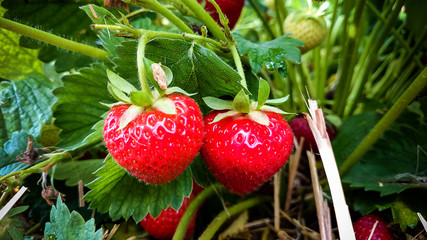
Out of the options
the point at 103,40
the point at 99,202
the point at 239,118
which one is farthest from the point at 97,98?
the point at 239,118

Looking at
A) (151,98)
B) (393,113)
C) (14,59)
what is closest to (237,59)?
(151,98)

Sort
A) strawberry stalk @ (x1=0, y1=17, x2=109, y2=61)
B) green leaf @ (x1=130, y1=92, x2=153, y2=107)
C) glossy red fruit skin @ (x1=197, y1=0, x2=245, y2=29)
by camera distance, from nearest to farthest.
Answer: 1. green leaf @ (x1=130, y1=92, x2=153, y2=107)
2. strawberry stalk @ (x1=0, y1=17, x2=109, y2=61)
3. glossy red fruit skin @ (x1=197, y1=0, x2=245, y2=29)

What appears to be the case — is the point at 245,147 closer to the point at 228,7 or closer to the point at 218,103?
the point at 218,103

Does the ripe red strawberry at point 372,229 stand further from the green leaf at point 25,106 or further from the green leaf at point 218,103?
the green leaf at point 25,106

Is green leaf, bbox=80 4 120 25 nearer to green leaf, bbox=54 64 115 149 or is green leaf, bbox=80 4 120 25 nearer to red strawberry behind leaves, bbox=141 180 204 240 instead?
green leaf, bbox=54 64 115 149

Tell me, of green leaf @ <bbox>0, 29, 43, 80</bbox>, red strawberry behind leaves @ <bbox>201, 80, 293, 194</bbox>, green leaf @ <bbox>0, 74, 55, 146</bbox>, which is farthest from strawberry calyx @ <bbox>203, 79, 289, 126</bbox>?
green leaf @ <bbox>0, 29, 43, 80</bbox>

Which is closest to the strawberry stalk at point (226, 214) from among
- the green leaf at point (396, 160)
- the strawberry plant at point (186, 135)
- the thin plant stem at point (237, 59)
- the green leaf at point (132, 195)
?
the strawberry plant at point (186, 135)
